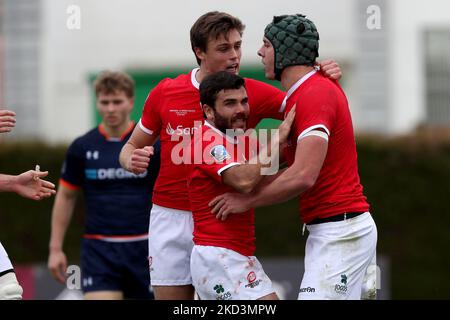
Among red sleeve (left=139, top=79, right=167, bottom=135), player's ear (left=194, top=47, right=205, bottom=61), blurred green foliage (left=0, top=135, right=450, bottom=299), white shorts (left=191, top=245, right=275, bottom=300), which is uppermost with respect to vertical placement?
player's ear (left=194, top=47, right=205, bottom=61)

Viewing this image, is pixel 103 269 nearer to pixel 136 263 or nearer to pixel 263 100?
pixel 136 263

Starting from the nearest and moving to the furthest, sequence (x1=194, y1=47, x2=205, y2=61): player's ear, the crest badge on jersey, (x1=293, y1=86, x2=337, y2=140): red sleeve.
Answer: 1. (x1=293, y1=86, x2=337, y2=140): red sleeve
2. the crest badge on jersey
3. (x1=194, y1=47, x2=205, y2=61): player's ear

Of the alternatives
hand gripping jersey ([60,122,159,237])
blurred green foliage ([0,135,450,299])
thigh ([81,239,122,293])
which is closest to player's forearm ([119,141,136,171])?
hand gripping jersey ([60,122,159,237])

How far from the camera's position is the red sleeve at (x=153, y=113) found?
607cm

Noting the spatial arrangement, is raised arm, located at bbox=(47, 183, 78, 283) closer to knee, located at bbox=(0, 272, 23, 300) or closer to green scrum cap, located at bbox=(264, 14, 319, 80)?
knee, located at bbox=(0, 272, 23, 300)

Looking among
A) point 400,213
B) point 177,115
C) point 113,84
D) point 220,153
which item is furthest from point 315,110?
point 400,213

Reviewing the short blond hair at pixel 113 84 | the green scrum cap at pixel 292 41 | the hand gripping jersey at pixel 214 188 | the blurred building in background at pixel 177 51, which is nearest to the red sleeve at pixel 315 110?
the green scrum cap at pixel 292 41

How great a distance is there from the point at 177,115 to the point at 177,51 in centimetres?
1138

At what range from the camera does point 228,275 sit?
212 inches

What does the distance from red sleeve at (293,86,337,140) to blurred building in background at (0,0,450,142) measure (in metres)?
10.4

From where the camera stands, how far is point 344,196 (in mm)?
5406

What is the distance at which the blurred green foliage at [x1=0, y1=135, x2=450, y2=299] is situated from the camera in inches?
440

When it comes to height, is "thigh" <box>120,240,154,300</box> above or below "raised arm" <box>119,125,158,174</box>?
below
